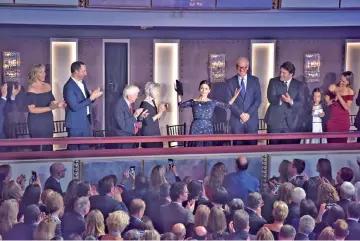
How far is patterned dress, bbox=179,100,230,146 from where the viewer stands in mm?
6902

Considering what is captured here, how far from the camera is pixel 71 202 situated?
6027 mm

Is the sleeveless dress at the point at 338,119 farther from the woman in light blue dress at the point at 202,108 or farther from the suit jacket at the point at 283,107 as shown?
the woman in light blue dress at the point at 202,108

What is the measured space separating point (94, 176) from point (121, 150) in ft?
1.20

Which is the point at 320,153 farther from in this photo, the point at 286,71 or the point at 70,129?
the point at 70,129

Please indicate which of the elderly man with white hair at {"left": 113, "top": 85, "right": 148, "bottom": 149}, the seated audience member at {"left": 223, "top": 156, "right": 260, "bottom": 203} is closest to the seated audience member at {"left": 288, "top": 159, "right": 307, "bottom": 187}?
the seated audience member at {"left": 223, "top": 156, "right": 260, "bottom": 203}

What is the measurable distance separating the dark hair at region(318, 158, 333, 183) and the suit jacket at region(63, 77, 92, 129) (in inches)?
93.5

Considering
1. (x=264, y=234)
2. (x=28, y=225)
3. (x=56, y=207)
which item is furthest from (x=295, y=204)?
(x=28, y=225)

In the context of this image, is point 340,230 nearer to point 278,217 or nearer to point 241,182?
point 278,217

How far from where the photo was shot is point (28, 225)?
574 cm

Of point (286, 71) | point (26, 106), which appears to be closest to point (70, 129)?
point (26, 106)

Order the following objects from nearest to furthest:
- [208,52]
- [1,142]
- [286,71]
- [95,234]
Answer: [95,234], [1,142], [286,71], [208,52]

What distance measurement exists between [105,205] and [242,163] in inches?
60.0

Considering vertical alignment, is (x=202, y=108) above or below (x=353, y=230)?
above

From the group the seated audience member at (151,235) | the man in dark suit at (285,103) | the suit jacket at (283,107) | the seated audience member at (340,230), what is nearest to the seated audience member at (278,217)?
the seated audience member at (340,230)
